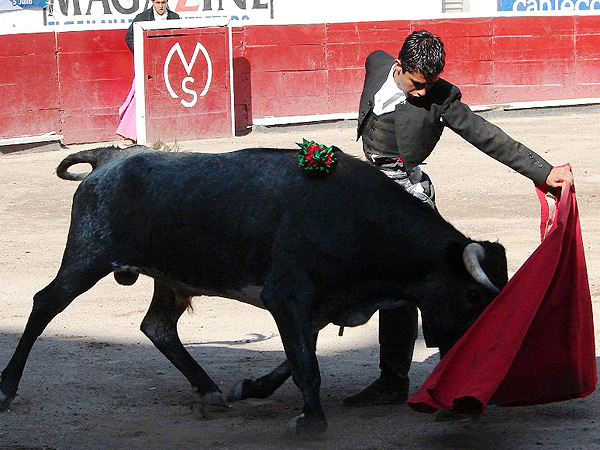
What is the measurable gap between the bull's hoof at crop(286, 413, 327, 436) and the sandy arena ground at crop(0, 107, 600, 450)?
0.03m

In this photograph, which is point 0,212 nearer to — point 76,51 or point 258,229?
point 76,51

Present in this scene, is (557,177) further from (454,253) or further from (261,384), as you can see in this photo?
(261,384)

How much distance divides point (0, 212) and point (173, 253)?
429cm

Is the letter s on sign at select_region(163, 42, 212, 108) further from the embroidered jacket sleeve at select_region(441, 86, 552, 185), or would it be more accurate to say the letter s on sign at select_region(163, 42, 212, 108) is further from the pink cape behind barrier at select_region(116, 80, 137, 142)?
the embroidered jacket sleeve at select_region(441, 86, 552, 185)

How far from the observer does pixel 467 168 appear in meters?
9.19

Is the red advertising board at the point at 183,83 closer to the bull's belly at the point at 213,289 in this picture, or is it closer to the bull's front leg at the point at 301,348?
the bull's belly at the point at 213,289

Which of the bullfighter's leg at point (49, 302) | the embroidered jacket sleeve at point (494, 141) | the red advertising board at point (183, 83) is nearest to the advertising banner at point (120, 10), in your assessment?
the red advertising board at point (183, 83)

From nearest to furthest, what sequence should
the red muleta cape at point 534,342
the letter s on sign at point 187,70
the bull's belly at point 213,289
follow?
the red muleta cape at point 534,342 → the bull's belly at point 213,289 → the letter s on sign at point 187,70

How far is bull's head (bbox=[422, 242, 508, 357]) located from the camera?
→ 3.41m

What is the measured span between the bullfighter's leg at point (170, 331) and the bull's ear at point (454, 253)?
3.11 ft

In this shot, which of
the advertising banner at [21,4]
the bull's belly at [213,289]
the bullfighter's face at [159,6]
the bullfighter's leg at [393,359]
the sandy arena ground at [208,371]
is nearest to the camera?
the sandy arena ground at [208,371]

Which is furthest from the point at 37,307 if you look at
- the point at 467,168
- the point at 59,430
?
the point at 467,168

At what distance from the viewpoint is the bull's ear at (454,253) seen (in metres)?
3.41

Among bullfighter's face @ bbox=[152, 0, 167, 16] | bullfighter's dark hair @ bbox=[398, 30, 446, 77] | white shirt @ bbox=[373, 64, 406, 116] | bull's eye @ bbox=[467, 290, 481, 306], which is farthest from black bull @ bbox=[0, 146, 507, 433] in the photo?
bullfighter's face @ bbox=[152, 0, 167, 16]
